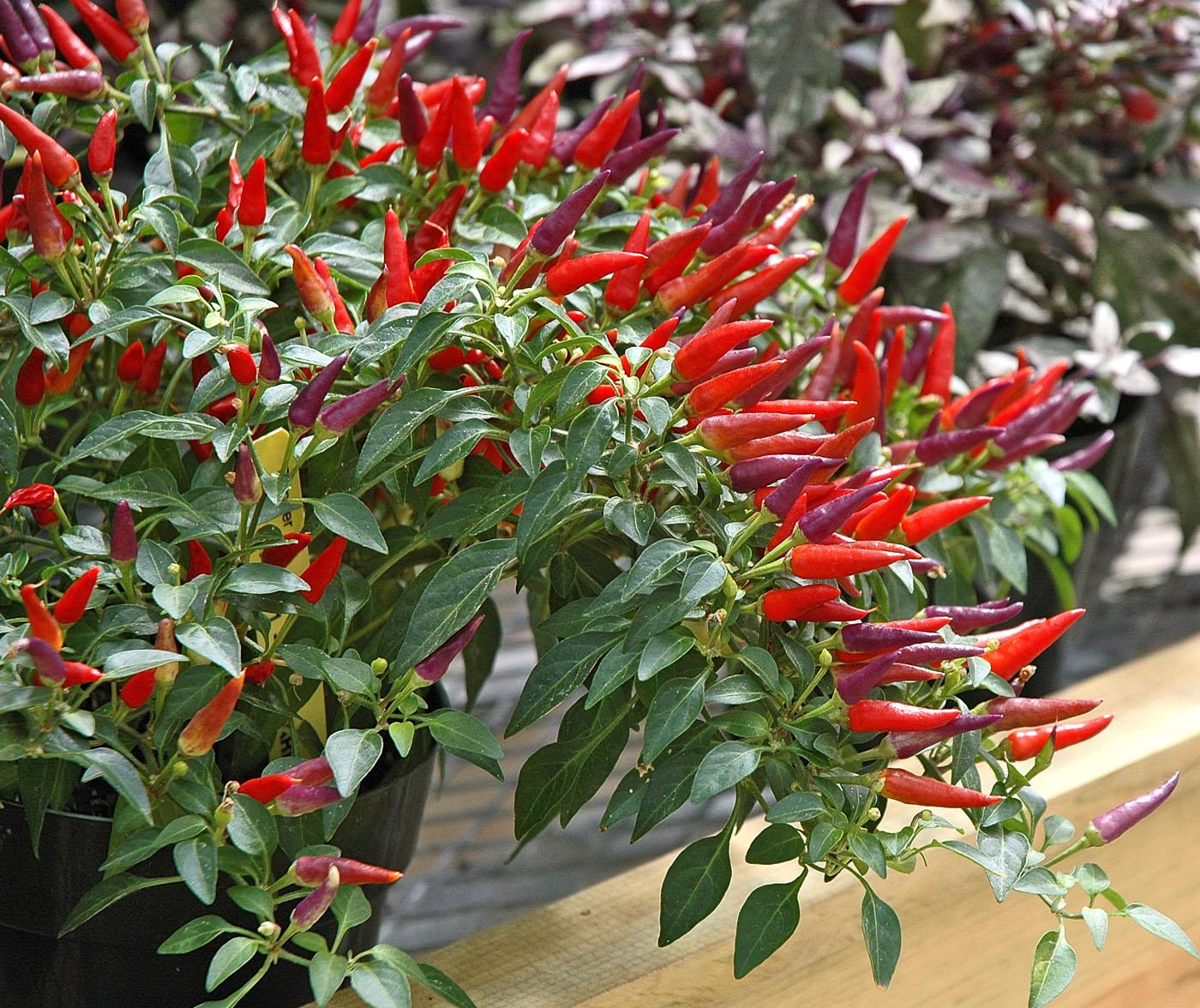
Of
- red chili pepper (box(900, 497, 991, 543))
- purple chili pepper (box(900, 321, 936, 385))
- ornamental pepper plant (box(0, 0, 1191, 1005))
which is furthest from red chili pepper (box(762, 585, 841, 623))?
purple chili pepper (box(900, 321, 936, 385))

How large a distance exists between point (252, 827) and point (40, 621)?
113 millimetres

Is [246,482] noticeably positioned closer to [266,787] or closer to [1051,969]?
[266,787]

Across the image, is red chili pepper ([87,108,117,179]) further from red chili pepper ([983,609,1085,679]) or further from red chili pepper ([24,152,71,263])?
red chili pepper ([983,609,1085,679])

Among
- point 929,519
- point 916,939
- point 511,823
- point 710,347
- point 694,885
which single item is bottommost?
point 511,823

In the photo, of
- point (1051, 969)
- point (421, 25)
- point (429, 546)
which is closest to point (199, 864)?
point (429, 546)

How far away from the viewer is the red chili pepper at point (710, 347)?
1.79 ft

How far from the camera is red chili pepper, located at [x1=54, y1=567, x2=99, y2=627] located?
0.49m

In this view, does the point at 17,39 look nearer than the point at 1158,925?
No

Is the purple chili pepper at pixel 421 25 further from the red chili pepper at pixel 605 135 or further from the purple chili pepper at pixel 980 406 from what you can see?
the purple chili pepper at pixel 980 406

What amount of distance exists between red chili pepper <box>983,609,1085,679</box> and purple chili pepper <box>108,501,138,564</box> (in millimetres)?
361

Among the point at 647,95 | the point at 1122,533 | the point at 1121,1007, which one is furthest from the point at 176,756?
the point at 1122,533

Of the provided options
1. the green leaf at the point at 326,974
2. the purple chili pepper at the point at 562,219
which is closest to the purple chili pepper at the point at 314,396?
the purple chili pepper at the point at 562,219

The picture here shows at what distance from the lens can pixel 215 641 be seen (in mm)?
512

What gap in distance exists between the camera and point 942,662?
1.83 ft
